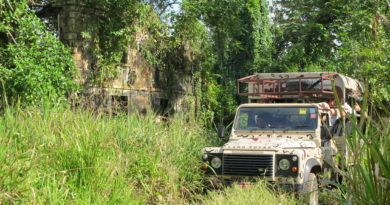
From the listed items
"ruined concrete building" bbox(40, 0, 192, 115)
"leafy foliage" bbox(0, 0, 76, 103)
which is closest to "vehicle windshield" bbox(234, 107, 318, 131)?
"ruined concrete building" bbox(40, 0, 192, 115)

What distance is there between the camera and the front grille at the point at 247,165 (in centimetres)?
697

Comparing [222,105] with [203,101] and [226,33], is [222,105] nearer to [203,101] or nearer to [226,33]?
[203,101]

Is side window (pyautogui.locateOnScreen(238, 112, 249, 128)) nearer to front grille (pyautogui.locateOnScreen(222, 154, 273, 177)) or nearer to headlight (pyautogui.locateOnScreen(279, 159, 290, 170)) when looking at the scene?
front grille (pyautogui.locateOnScreen(222, 154, 273, 177))

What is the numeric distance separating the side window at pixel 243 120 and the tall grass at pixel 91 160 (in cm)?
93

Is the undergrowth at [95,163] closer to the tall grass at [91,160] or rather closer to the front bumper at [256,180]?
the tall grass at [91,160]

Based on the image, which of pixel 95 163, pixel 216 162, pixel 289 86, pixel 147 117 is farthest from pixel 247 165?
pixel 289 86

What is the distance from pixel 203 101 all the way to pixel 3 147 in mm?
12627

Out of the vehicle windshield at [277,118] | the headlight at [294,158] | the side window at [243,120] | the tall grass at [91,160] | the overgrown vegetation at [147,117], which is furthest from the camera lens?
the side window at [243,120]

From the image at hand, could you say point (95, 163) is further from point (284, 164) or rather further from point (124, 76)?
point (124, 76)

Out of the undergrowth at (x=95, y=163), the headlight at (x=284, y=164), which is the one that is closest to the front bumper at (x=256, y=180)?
the headlight at (x=284, y=164)

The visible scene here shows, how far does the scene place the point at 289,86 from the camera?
9.51 m

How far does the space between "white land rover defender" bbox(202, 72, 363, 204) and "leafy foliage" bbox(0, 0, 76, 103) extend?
4247 mm

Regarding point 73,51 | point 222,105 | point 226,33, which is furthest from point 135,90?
point 222,105

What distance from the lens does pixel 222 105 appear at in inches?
801
